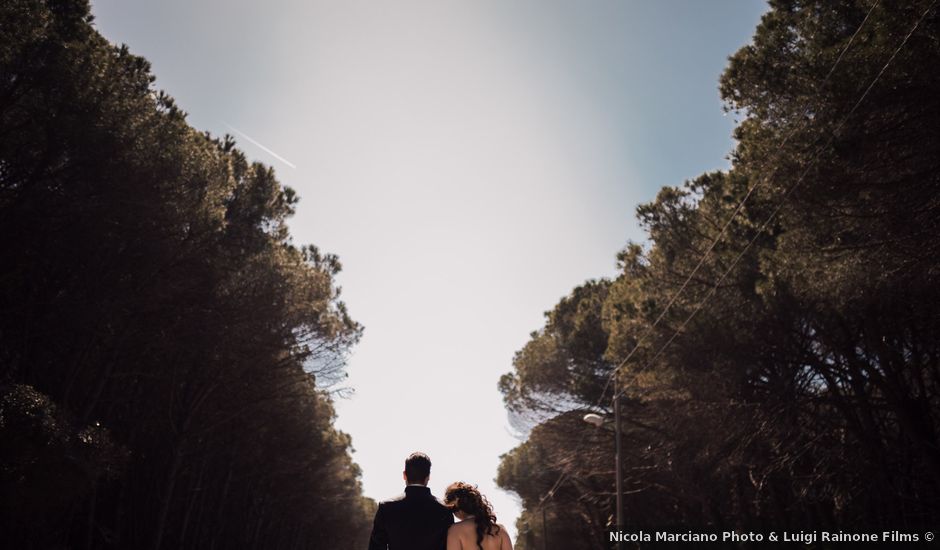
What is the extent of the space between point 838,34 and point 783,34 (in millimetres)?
1168

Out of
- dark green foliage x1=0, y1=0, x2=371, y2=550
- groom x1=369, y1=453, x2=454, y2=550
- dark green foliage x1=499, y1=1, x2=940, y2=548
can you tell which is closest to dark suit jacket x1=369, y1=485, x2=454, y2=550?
groom x1=369, y1=453, x2=454, y2=550

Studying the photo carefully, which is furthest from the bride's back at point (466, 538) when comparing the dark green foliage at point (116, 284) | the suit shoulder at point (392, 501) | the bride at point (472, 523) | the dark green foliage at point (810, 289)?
the dark green foliage at point (810, 289)

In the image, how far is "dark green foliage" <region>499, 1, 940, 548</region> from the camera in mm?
9258

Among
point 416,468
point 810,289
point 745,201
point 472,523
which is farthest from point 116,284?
point 810,289

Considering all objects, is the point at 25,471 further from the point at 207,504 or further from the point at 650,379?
the point at 207,504

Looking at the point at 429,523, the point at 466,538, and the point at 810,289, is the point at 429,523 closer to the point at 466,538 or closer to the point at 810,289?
the point at 466,538

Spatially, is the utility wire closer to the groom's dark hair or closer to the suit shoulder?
the groom's dark hair

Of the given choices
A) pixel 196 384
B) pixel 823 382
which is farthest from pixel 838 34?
pixel 196 384

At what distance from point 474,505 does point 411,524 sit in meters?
0.37

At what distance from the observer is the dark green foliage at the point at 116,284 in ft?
32.0

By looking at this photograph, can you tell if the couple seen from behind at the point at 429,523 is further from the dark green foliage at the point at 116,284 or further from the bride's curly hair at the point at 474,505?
the dark green foliage at the point at 116,284

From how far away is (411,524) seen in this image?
11.6 ft

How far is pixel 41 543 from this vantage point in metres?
11.9

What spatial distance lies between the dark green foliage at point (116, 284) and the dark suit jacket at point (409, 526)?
25.4ft
